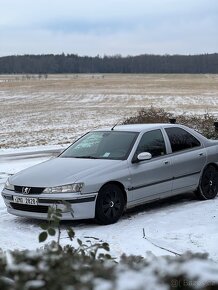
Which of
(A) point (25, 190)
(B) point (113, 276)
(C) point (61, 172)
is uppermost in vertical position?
(B) point (113, 276)

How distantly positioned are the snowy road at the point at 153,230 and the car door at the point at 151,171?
331 millimetres

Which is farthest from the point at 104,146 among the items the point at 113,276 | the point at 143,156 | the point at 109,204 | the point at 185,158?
the point at 113,276

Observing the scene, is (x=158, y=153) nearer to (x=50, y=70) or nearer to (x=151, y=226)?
(x=151, y=226)

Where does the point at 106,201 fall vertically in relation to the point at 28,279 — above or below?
below

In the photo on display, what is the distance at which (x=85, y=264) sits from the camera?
2600 millimetres

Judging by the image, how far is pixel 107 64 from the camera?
189m

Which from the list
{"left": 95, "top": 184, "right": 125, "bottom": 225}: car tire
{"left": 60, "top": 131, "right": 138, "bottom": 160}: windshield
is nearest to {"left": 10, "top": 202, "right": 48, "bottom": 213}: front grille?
{"left": 95, "top": 184, "right": 125, "bottom": 225}: car tire

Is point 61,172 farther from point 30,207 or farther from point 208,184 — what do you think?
point 208,184

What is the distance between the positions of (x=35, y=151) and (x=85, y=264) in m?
15.2

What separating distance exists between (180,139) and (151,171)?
1189mm

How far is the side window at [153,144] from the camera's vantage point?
862 cm

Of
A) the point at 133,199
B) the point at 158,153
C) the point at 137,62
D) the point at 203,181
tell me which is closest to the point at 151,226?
the point at 133,199

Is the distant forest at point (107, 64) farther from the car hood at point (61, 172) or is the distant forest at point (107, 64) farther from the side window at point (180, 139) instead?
the car hood at point (61, 172)

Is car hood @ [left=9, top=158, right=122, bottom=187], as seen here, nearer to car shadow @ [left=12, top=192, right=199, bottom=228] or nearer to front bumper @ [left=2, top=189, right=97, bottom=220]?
front bumper @ [left=2, top=189, right=97, bottom=220]
